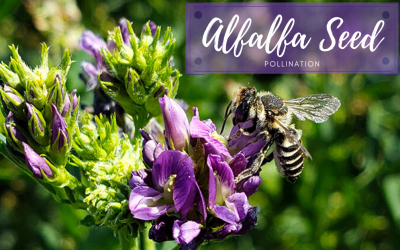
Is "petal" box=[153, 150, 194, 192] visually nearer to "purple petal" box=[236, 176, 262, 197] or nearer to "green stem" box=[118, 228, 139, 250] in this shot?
"purple petal" box=[236, 176, 262, 197]

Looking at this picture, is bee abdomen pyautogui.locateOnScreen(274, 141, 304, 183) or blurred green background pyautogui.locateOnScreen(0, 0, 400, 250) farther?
blurred green background pyautogui.locateOnScreen(0, 0, 400, 250)

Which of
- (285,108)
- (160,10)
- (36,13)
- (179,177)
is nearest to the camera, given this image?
(179,177)

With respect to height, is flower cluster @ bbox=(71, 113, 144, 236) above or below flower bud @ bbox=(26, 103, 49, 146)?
below

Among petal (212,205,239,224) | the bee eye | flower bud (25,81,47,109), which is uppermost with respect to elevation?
flower bud (25,81,47,109)

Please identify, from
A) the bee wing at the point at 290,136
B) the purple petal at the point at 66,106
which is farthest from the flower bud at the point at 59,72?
the bee wing at the point at 290,136

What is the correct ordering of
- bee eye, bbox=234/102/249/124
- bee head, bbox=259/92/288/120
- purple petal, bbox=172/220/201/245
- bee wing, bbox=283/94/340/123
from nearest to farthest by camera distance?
purple petal, bbox=172/220/201/245
bee eye, bbox=234/102/249/124
bee head, bbox=259/92/288/120
bee wing, bbox=283/94/340/123

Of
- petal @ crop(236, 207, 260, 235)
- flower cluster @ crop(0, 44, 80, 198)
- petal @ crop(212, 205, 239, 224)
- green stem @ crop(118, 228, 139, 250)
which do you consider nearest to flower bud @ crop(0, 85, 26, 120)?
flower cluster @ crop(0, 44, 80, 198)

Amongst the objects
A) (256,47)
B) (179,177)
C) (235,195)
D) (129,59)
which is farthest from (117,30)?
(256,47)

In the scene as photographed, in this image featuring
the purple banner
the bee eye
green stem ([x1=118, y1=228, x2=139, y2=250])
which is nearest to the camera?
green stem ([x1=118, y1=228, x2=139, y2=250])

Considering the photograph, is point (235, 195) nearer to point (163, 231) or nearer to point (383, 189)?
point (163, 231)
